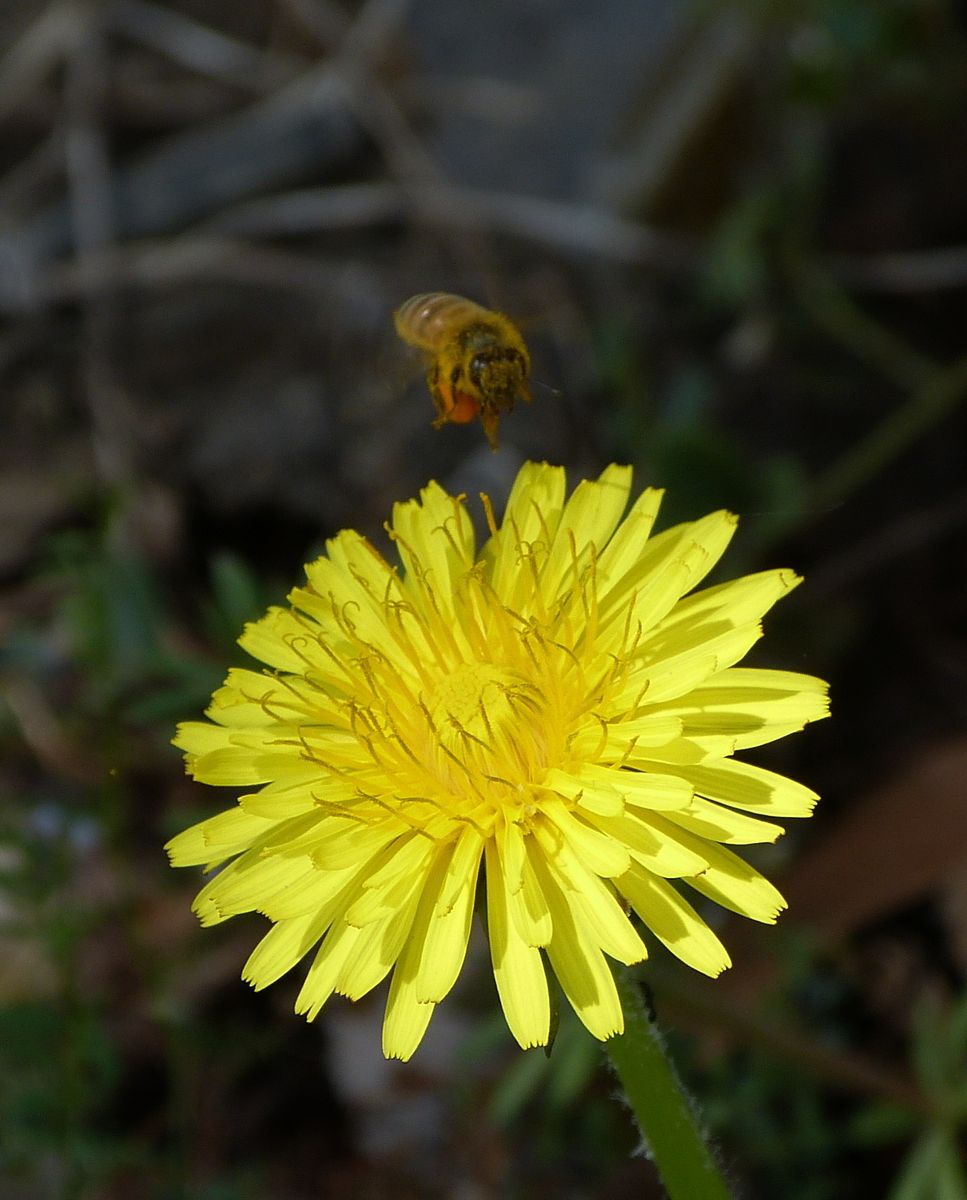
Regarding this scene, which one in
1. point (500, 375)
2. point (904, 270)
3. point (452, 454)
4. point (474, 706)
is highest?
point (452, 454)

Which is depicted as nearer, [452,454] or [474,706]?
[474,706]

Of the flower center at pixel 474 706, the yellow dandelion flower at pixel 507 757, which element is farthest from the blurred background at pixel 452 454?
the flower center at pixel 474 706

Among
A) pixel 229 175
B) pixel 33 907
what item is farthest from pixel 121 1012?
pixel 229 175

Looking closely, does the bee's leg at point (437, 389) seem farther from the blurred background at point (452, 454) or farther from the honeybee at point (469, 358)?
the blurred background at point (452, 454)

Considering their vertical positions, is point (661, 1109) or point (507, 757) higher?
point (507, 757)

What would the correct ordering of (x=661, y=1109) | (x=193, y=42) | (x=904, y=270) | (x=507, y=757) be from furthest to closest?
1. (x=193, y=42)
2. (x=904, y=270)
3. (x=507, y=757)
4. (x=661, y=1109)

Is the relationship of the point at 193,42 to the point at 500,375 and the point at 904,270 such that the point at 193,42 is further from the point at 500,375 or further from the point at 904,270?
the point at 500,375

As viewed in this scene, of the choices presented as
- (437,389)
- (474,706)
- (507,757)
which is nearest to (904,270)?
(437,389)
